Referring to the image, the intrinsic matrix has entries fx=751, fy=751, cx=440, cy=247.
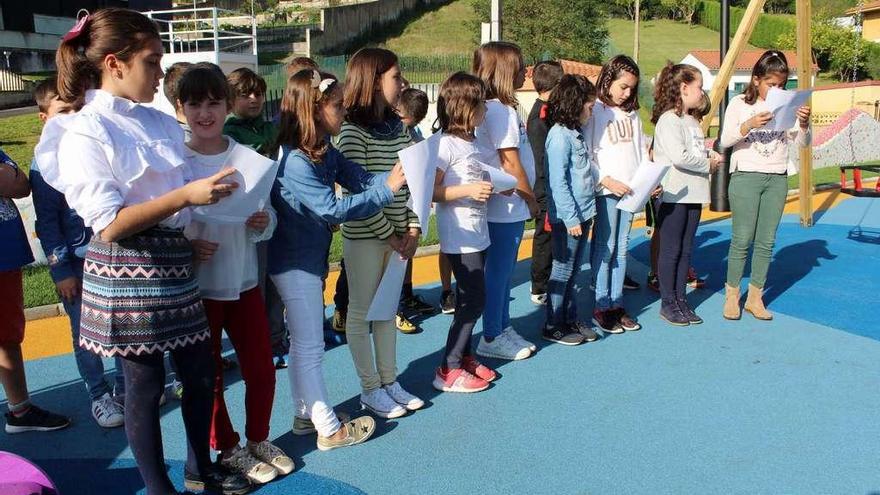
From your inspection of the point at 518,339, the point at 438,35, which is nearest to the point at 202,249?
the point at 518,339

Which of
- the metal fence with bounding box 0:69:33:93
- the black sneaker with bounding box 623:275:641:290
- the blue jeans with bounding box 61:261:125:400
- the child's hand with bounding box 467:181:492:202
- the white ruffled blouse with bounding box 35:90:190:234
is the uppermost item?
the metal fence with bounding box 0:69:33:93

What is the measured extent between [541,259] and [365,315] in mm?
2674

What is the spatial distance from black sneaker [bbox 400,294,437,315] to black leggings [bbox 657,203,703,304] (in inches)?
71.2

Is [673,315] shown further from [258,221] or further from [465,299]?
[258,221]

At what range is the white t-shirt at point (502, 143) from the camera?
449 centimetres

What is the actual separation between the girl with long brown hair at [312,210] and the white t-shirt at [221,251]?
0.98 feet

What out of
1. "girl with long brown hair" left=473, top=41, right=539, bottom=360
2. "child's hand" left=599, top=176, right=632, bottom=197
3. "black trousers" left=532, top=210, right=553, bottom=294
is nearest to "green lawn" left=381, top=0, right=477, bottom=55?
"black trousers" left=532, top=210, right=553, bottom=294

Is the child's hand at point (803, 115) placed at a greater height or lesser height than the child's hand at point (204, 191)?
greater

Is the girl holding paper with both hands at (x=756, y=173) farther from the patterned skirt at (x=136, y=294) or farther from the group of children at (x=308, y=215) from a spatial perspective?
the patterned skirt at (x=136, y=294)

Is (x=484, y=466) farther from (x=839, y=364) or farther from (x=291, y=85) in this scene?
(x=839, y=364)

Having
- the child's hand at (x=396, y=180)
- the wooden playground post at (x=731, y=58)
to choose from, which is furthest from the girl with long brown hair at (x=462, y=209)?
the wooden playground post at (x=731, y=58)

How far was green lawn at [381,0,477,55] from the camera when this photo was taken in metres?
45.2

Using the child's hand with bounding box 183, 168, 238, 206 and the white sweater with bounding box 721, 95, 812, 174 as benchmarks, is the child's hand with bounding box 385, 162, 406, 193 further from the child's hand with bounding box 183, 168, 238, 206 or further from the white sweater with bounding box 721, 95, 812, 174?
the white sweater with bounding box 721, 95, 812, 174

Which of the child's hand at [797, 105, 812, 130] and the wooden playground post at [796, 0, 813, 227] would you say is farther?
the wooden playground post at [796, 0, 813, 227]
